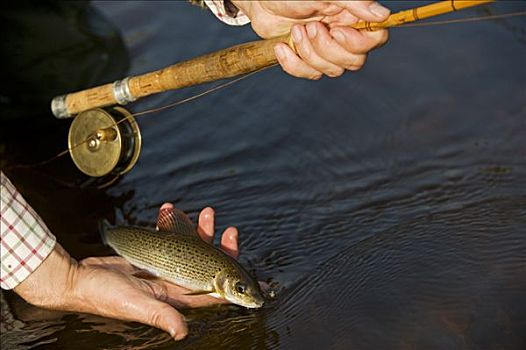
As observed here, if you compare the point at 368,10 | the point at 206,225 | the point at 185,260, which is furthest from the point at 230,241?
the point at 368,10

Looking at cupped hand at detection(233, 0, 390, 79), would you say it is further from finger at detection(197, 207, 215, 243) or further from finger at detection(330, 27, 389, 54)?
finger at detection(197, 207, 215, 243)

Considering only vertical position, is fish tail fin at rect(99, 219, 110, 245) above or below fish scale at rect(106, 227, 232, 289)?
above

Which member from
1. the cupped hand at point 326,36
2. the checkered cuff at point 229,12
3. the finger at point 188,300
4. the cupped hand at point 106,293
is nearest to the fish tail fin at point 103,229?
the cupped hand at point 106,293

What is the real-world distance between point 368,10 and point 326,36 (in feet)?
0.70

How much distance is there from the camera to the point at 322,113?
436 centimetres

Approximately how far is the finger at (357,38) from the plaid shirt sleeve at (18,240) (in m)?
1.29

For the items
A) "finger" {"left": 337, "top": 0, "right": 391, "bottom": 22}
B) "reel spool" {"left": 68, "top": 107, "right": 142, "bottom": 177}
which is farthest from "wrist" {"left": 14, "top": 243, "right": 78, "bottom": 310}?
"finger" {"left": 337, "top": 0, "right": 391, "bottom": 22}

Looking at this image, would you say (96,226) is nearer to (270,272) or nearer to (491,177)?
(270,272)

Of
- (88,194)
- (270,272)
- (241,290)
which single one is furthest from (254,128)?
(241,290)

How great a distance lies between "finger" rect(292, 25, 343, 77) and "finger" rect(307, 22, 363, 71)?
0.01 m

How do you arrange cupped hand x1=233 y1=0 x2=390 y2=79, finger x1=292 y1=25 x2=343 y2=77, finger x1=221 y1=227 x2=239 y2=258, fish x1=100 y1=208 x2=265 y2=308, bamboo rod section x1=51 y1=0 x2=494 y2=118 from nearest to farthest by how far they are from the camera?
1. cupped hand x1=233 y1=0 x2=390 y2=79
2. finger x1=292 y1=25 x2=343 y2=77
3. bamboo rod section x1=51 y1=0 x2=494 y2=118
4. fish x1=100 y1=208 x2=265 y2=308
5. finger x1=221 y1=227 x2=239 y2=258

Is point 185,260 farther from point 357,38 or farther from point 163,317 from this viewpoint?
point 357,38

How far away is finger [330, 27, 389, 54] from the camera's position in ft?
7.88

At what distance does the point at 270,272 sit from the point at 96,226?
94cm
